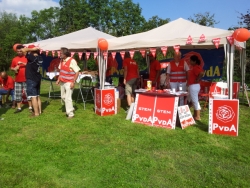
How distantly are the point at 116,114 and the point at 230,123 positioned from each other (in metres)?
2.71

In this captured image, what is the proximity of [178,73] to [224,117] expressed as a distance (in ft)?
4.73

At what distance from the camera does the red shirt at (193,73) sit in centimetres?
523

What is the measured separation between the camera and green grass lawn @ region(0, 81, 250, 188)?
117 inches

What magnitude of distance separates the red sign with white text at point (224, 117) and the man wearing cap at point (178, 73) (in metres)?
1.02

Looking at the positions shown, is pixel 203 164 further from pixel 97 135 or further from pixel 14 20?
pixel 14 20

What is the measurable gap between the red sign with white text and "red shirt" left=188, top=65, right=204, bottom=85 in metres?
0.79

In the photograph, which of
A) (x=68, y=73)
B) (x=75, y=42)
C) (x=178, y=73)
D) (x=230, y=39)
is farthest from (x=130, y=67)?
(x=230, y=39)

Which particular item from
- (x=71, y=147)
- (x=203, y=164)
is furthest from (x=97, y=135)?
(x=203, y=164)

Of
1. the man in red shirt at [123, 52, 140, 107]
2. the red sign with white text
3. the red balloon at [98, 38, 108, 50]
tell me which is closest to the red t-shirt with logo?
the red balloon at [98, 38, 108, 50]

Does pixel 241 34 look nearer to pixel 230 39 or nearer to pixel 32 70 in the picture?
pixel 230 39

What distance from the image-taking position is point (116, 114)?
6297 mm

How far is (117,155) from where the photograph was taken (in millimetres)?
3711

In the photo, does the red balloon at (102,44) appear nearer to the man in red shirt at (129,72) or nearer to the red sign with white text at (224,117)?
the man in red shirt at (129,72)

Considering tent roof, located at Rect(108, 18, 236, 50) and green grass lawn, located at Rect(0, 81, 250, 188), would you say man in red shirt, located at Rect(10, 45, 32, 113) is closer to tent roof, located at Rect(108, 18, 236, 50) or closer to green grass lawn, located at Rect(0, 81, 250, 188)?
green grass lawn, located at Rect(0, 81, 250, 188)
